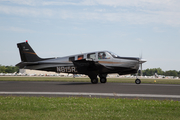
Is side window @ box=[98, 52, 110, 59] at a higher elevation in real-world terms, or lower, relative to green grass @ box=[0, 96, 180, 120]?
higher

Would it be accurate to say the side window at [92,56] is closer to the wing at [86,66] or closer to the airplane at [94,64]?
the airplane at [94,64]

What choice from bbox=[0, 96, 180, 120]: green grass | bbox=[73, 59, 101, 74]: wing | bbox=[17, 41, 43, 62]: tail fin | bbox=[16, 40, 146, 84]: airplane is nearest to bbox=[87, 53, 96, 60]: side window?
bbox=[16, 40, 146, 84]: airplane

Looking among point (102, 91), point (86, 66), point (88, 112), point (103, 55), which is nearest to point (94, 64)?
point (86, 66)

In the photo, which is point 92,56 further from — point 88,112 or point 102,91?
point 88,112

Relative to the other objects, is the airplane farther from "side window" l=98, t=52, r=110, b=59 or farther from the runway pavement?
the runway pavement

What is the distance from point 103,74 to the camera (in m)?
22.5

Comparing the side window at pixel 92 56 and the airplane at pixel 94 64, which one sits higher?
the side window at pixel 92 56

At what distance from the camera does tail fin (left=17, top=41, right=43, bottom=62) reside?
77.0 ft

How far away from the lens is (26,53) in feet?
77.3

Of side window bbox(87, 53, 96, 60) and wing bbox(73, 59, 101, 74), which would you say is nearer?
wing bbox(73, 59, 101, 74)

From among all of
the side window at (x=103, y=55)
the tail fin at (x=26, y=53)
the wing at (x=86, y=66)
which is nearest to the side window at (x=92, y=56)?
the side window at (x=103, y=55)

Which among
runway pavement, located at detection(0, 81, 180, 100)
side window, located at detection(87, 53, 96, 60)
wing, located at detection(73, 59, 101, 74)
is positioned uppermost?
side window, located at detection(87, 53, 96, 60)

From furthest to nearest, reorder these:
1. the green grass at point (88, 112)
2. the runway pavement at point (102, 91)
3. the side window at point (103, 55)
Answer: the side window at point (103, 55)
the runway pavement at point (102, 91)
the green grass at point (88, 112)

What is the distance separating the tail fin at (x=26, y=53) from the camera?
23484 mm
